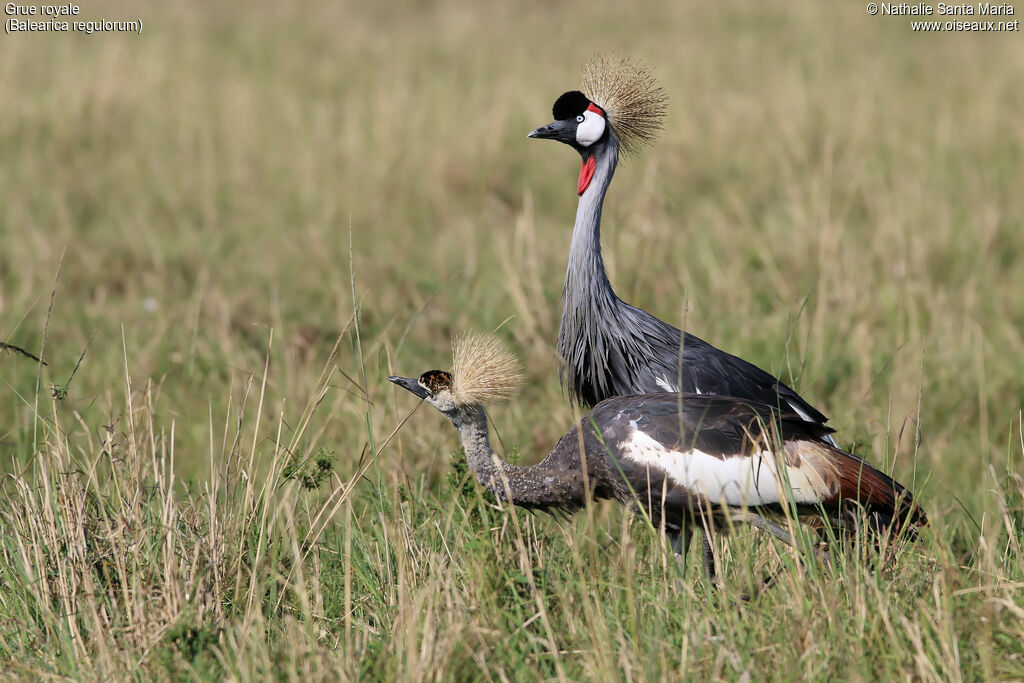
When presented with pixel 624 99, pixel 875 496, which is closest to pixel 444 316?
pixel 624 99

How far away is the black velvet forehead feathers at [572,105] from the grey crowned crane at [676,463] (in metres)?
1.22

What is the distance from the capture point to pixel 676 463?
308 centimetres

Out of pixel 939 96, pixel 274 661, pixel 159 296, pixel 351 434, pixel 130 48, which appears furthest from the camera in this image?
pixel 130 48

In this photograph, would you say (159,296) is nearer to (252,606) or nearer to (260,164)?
(260,164)

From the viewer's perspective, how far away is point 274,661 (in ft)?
8.70

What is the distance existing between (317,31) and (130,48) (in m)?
2.22

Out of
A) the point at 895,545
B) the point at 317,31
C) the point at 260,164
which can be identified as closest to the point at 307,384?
the point at 895,545

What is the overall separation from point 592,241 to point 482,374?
3.58 feet

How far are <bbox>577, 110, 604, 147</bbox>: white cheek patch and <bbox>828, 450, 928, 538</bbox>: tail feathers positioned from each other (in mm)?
1454

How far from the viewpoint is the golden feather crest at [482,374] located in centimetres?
309

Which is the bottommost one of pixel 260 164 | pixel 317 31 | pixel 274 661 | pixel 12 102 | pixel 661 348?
pixel 274 661

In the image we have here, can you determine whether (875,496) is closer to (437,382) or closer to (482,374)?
(482,374)

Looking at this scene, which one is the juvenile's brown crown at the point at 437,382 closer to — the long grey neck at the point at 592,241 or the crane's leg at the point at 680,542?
the crane's leg at the point at 680,542

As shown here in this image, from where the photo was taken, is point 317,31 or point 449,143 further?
point 317,31
